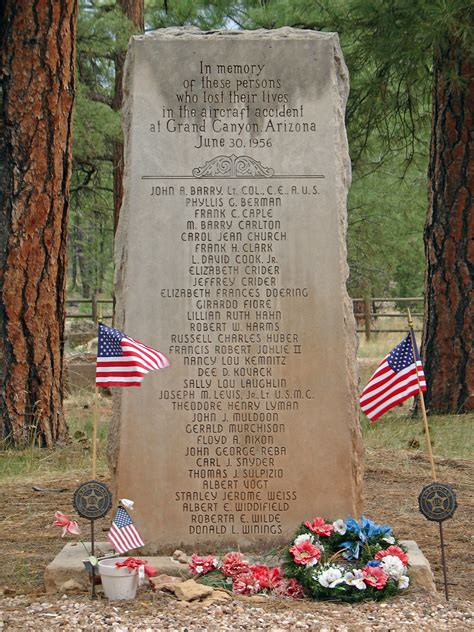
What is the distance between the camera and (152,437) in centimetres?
526

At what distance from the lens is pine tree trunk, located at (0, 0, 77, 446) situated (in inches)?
336

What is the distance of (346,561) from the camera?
4.75 m

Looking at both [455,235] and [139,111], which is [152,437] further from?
[455,235]

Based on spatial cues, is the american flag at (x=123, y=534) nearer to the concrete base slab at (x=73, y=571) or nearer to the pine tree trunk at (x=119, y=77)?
the concrete base slab at (x=73, y=571)

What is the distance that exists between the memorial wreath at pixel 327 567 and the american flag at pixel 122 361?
3.23 ft

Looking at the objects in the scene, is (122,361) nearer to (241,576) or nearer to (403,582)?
(241,576)

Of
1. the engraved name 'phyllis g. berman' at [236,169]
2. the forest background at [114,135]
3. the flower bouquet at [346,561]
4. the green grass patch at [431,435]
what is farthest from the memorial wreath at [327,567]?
the green grass patch at [431,435]

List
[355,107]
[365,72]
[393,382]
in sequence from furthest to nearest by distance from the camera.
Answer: [365,72] → [355,107] → [393,382]

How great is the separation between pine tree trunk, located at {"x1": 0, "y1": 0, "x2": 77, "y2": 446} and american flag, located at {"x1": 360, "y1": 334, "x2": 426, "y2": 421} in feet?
14.4

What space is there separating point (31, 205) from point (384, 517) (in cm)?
418

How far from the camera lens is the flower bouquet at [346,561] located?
455 centimetres

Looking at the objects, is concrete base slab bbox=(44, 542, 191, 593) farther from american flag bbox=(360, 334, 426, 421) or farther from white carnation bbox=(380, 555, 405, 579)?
american flag bbox=(360, 334, 426, 421)

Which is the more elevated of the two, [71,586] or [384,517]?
[384,517]

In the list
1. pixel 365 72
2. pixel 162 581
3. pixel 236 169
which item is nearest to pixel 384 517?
pixel 162 581
